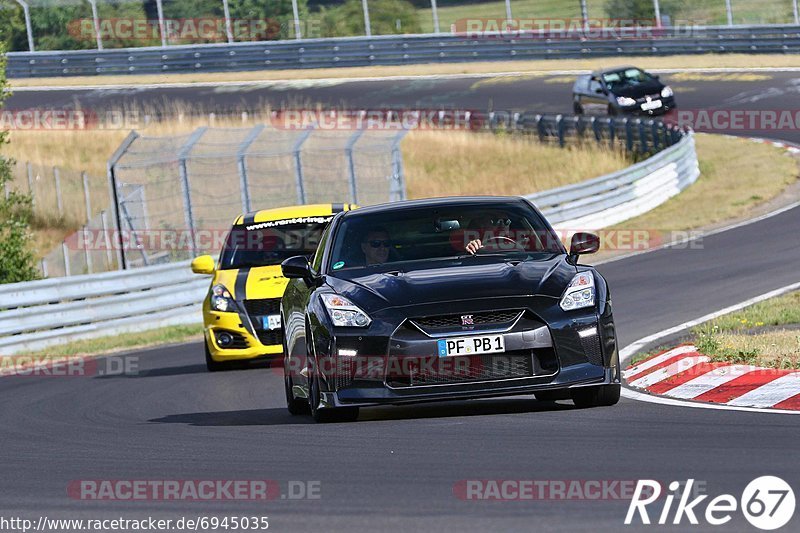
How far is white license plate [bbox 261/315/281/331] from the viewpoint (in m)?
14.7

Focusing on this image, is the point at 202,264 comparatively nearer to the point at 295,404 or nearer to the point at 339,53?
the point at 295,404

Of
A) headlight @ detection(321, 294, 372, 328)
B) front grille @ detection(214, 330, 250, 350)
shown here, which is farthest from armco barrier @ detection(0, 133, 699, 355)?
headlight @ detection(321, 294, 372, 328)

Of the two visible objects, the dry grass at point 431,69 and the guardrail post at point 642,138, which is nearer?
the guardrail post at point 642,138

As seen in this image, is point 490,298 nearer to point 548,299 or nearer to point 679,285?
point 548,299

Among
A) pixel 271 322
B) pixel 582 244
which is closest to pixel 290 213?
pixel 271 322

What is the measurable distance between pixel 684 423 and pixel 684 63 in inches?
1570

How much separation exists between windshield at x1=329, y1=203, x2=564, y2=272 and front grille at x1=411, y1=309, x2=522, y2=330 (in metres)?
1.05

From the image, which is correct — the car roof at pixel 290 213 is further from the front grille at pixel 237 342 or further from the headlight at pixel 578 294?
the headlight at pixel 578 294

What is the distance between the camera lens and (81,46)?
177 feet

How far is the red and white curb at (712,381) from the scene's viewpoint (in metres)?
9.19

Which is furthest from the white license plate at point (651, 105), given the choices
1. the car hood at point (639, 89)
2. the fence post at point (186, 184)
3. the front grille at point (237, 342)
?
the front grille at point (237, 342)

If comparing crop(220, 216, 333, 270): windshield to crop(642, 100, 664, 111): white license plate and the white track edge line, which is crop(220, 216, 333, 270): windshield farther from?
crop(642, 100, 664, 111): white license plate

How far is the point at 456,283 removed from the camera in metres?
8.97

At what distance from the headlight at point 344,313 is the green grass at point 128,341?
34.3 ft
